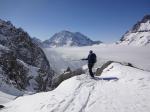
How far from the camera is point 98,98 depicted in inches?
711

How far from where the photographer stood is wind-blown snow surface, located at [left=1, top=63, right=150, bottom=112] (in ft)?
53.4

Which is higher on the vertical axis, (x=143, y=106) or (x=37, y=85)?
(x=143, y=106)

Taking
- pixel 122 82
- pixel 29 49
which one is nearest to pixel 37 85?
pixel 29 49

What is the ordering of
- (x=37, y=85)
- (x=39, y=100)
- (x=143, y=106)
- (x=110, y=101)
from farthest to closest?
1. (x=37, y=85)
2. (x=39, y=100)
3. (x=110, y=101)
4. (x=143, y=106)

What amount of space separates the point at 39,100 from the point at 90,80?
6.92 m

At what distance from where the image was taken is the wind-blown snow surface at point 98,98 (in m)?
16.3

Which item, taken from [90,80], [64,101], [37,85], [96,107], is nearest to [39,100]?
[64,101]

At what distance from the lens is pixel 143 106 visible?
52.7ft

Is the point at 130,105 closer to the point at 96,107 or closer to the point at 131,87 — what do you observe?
the point at 96,107

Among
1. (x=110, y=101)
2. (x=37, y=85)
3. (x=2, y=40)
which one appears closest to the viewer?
(x=110, y=101)

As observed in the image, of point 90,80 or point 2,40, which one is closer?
point 90,80

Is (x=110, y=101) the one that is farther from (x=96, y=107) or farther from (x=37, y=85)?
(x=37, y=85)

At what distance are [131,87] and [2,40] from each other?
171055 mm

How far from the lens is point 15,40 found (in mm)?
190000
